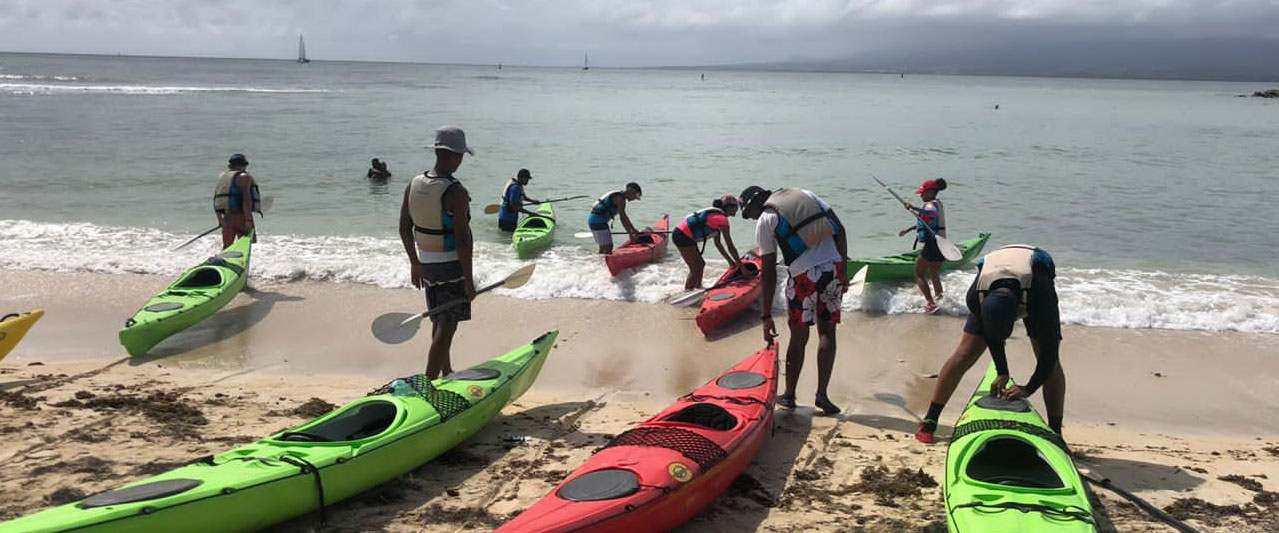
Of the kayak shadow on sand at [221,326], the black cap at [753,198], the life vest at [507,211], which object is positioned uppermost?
the black cap at [753,198]

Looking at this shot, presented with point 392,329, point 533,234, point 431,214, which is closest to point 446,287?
point 431,214

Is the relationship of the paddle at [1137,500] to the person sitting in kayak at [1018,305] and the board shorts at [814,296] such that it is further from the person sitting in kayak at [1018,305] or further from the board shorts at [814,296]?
the board shorts at [814,296]

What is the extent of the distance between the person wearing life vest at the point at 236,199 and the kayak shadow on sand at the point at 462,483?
5.57 metres

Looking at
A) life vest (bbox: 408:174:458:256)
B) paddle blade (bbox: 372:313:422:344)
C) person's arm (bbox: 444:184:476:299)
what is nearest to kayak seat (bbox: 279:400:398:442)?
person's arm (bbox: 444:184:476:299)

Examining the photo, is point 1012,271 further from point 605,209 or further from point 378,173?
point 378,173

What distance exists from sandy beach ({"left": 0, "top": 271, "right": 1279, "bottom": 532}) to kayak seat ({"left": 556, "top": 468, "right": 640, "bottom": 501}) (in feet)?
1.58

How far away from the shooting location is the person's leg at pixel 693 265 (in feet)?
31.0

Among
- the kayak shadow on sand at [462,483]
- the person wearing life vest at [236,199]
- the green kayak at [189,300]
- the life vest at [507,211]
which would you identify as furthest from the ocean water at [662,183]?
the kayak shadow on sand at [462,483]

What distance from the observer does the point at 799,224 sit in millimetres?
5398

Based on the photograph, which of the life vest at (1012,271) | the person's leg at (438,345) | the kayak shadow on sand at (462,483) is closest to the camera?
the kayak shadow on sand at (462,483)

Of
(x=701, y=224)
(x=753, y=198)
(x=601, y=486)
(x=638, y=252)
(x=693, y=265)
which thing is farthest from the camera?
(x=638, y=252)

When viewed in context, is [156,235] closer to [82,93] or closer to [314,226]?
[314,226]

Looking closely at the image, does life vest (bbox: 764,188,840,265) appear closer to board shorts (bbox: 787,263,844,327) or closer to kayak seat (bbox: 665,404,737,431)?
board shorts (bbox: 787,263,844,327)

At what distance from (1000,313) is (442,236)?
3315 millimetres
